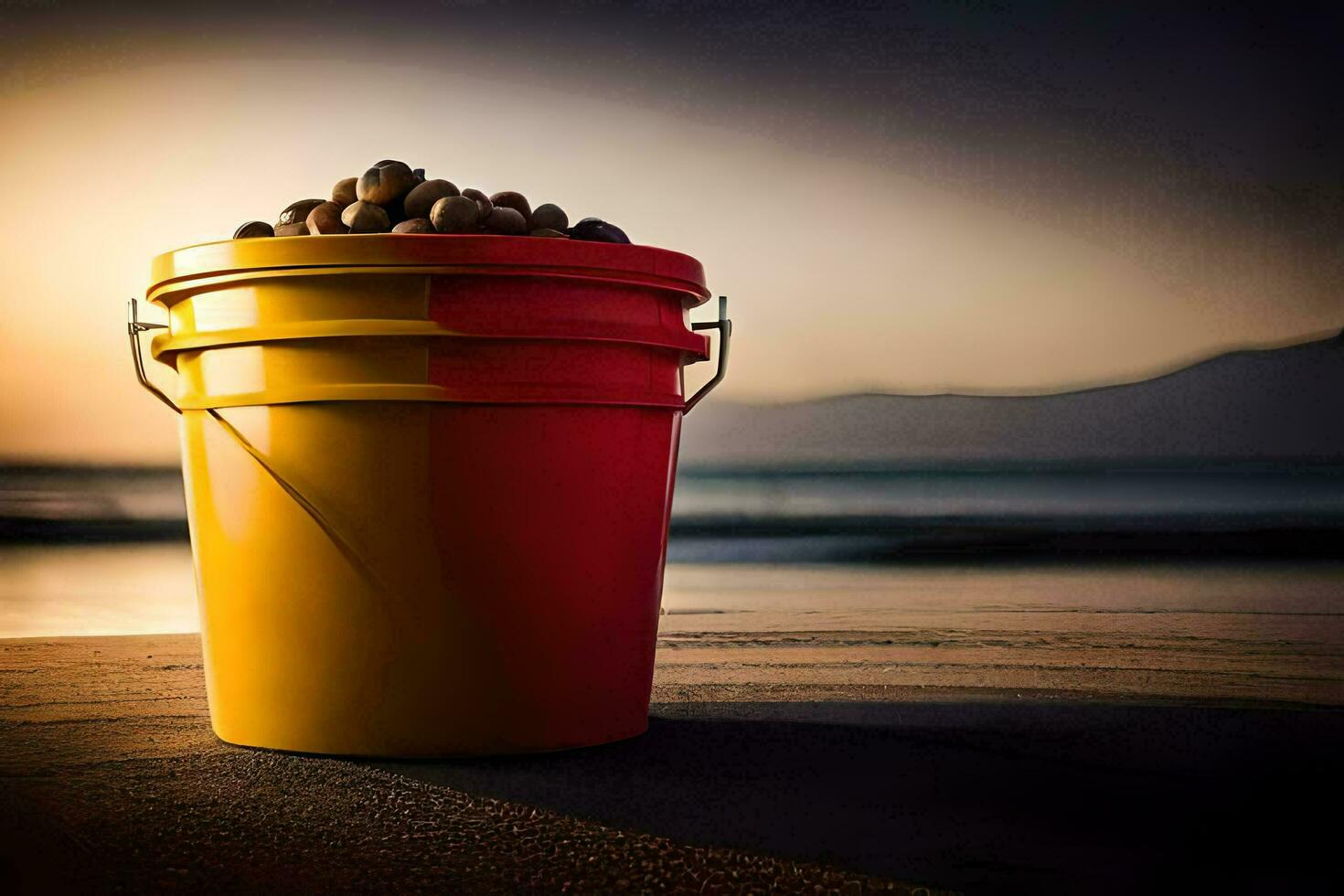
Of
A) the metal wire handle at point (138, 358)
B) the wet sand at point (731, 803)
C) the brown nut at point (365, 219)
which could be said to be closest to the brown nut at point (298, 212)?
the brown nut at point (365, 219)

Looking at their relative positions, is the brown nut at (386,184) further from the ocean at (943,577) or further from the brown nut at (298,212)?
the ocean at (943,577)

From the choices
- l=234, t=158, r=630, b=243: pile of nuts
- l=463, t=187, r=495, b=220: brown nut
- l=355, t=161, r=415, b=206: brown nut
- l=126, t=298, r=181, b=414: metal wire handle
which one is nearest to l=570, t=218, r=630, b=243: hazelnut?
l=234, t=158, r=630, b=243: pile of nuts

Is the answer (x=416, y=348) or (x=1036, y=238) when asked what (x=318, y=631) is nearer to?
(x=416, y=348)

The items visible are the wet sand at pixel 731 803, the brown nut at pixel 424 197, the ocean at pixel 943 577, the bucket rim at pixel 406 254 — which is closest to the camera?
the wet sand at pixel 731 803

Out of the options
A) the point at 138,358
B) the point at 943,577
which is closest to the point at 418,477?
the point at 138,358

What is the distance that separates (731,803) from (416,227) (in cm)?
75

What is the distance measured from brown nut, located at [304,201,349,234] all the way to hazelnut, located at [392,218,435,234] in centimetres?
10

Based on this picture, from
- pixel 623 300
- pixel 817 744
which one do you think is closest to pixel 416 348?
pixel 623 300

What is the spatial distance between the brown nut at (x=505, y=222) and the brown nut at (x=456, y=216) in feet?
0.09

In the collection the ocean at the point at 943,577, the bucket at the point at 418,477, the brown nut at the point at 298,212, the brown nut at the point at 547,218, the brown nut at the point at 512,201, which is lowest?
the ocean at the point at 943,577

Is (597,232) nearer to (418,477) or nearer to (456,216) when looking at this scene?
(456,216)

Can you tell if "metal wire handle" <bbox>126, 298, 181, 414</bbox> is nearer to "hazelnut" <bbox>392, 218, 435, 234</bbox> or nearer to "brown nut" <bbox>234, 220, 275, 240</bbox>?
"brown nut" <bbox>234, 220, 275, 240</bbox>

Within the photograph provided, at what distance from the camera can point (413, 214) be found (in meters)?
A: 1.54

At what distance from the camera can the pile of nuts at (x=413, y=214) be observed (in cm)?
147
